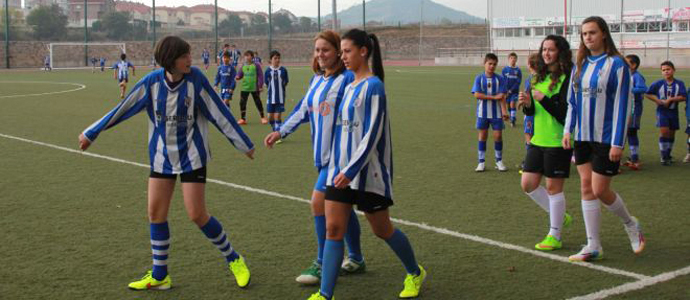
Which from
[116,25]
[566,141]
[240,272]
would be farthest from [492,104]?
[116,25]

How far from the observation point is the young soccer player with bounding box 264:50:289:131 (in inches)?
635

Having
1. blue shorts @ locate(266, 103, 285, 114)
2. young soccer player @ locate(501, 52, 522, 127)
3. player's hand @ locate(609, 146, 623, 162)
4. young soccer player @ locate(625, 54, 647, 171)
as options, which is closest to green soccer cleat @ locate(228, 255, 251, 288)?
player's hand @ locate(609, 146, 623, 162)

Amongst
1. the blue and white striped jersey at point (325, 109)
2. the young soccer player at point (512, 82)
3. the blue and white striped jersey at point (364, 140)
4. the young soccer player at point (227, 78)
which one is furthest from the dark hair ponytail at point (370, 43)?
the young soccer player at point (227, 78)

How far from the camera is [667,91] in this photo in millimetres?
11172

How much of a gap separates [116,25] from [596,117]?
7225 centimetres

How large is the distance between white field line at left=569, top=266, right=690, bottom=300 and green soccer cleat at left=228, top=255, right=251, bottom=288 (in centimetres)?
229

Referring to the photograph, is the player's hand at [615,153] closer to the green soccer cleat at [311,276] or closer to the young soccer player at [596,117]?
the young soccer player at [596,117]

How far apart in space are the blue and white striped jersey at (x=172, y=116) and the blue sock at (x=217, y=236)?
439mm

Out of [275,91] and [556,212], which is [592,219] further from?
[275,91]

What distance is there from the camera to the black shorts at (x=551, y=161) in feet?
20.3

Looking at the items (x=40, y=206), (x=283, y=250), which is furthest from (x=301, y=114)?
(x=40, y=206)

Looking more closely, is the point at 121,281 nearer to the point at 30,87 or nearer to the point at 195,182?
the point at 195,182

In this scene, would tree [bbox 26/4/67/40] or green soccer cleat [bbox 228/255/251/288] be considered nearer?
green soccer cleat [bbox 228/255/251/288]

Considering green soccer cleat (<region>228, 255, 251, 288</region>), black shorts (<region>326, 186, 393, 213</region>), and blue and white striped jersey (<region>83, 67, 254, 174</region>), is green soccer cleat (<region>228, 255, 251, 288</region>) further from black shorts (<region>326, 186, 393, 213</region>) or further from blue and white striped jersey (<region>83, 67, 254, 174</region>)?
black shorts (<region>326, 186, 393, 213</region>)
